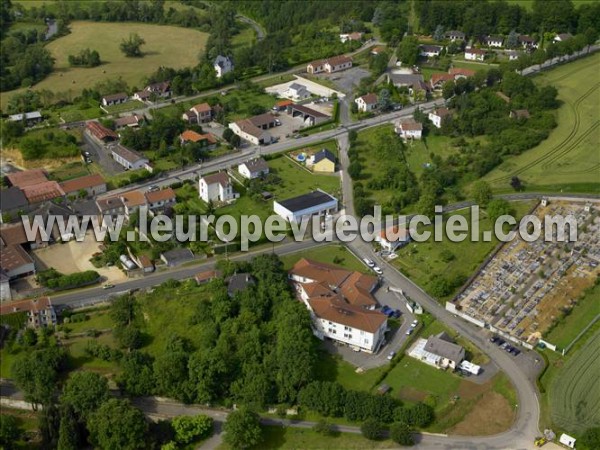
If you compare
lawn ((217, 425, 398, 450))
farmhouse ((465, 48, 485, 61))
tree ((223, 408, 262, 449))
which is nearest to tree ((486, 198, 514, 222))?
lawn ((217, 425, 398, 450))

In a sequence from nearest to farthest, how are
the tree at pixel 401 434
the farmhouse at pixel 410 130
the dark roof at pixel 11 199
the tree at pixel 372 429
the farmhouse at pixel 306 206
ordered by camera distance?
the tree at pixel 401 434 → the tree at pixel 372 429 → the farmhouse at pixel 306 206 → the dark roof at pixel 11 199 → the farmhouse at pixel 410 130

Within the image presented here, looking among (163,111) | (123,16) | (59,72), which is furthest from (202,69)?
(123,16)

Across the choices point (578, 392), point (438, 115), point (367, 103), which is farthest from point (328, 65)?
point (578, 392)

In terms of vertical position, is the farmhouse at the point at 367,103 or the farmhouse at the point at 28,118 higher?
the farmhouse at the point at 367,103

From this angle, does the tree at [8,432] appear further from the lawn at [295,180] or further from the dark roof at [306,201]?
the lawn at [295,180]

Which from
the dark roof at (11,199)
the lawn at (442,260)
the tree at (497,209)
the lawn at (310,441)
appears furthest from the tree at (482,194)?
the dark roof at (11,199)

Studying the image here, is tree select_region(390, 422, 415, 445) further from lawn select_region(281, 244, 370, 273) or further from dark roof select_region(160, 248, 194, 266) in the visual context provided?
dark roof select_region(160, 248, 194, 266)

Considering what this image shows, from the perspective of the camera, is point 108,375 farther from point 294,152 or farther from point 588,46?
point 588,46
